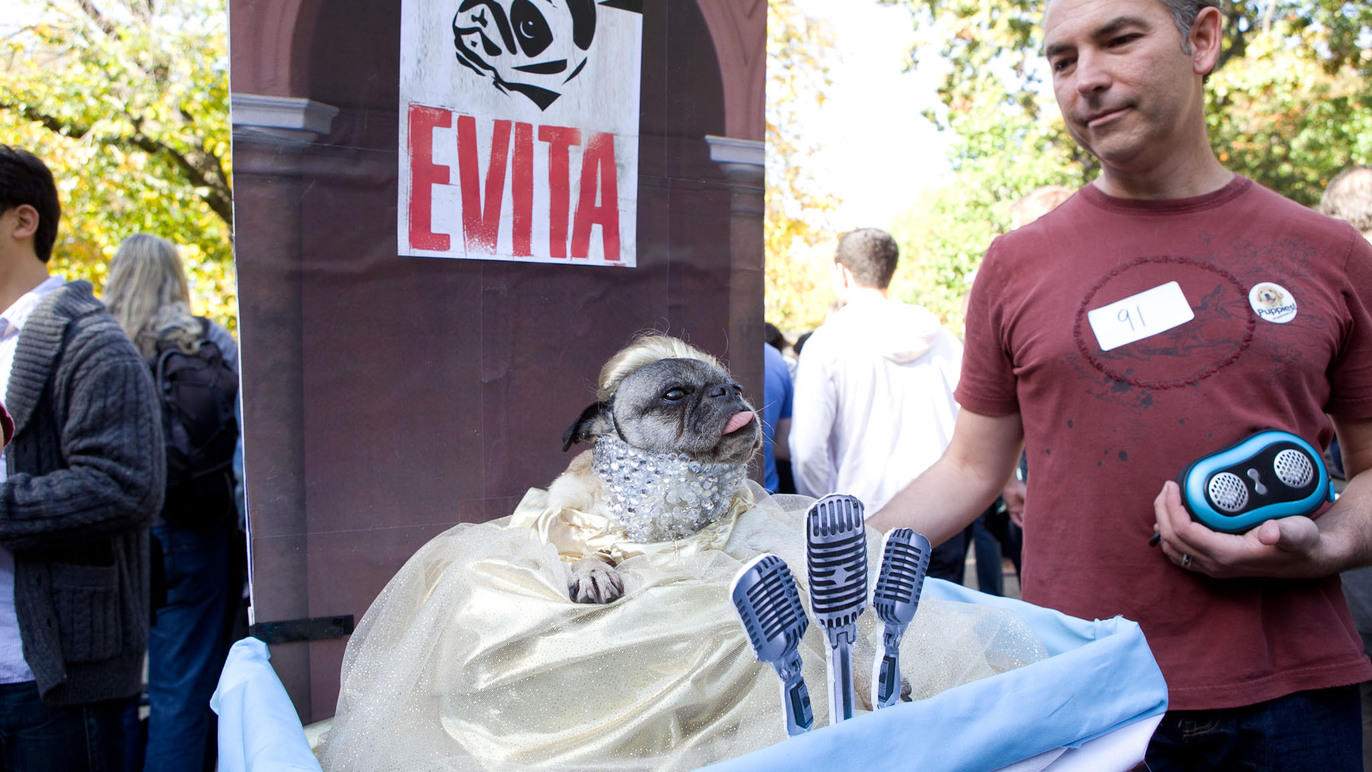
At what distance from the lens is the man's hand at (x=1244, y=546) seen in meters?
1.63

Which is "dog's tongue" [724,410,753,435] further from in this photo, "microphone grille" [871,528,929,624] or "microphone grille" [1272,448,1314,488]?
"microphone grille" [1272,448,1314,488]

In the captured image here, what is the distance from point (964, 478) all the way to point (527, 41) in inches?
56.0

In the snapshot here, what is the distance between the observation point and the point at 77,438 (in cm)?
256

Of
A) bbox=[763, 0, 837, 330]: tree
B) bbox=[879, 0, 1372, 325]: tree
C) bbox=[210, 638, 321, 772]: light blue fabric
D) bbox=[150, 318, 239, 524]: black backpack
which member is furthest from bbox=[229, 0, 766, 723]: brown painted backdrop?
bbox=[879, 0, 1372, 325]: tree

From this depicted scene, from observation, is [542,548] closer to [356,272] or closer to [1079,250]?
[356,272]

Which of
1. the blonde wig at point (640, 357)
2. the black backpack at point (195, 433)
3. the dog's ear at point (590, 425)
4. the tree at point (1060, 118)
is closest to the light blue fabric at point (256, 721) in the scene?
the dog's ear at point (590, 425)

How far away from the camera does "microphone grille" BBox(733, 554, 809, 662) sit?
1139 mm

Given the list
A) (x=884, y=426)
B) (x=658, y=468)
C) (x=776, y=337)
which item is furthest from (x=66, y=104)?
(x=658, y=468)

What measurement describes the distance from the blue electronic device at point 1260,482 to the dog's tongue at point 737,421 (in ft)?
2.64

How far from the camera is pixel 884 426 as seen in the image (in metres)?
4.29

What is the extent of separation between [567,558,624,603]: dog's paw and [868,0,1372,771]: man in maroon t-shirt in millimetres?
649

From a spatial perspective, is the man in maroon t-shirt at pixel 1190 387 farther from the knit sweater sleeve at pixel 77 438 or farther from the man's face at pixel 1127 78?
the knit sweater sleeve at pixel 77 438

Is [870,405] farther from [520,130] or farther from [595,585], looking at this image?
[595,585]

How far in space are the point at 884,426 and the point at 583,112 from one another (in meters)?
2.41
